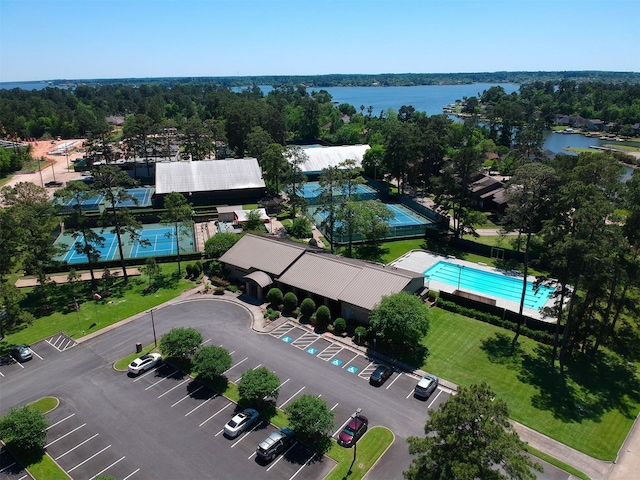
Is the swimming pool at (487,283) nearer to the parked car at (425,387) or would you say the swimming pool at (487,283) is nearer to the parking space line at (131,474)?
the parked car at (425,387)

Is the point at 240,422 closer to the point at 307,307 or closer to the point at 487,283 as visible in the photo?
the point at 307,307

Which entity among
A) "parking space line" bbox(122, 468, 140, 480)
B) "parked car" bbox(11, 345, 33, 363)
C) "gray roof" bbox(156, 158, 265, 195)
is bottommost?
"parking space line" bbox(122, 468, 140, 480)

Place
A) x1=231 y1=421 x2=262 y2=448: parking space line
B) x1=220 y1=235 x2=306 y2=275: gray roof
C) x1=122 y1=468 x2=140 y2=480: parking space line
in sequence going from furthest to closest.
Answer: x1=220 y1=235 x2=306 y2=275: gray roof → x1=231 y1=421 x2=262 y2=448: parking space line → x1=122 y1=468 x2=140 y2=480: parking space line

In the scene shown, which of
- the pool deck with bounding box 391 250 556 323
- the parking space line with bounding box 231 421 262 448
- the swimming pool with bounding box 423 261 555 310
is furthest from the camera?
the swimming pool with bounding box 423 261 555 310

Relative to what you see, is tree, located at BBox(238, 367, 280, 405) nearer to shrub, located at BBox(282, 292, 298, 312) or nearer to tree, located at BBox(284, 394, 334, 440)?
tree, located at BBox(284, 394, 334, 440)

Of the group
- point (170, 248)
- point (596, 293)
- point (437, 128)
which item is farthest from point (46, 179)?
point (596, 293)

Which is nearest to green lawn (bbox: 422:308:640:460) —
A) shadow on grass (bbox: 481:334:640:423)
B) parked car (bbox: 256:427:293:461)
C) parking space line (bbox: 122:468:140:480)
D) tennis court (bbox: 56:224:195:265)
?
shadow on grass (bbox: 481:334:640:423)

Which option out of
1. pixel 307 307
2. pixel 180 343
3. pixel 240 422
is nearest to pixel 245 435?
pixel 240 422
